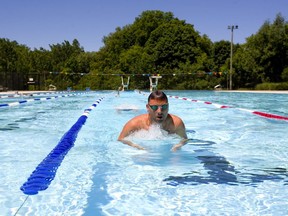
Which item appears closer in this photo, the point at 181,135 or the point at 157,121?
the point at 157,121

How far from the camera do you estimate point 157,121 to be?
15.6 feet

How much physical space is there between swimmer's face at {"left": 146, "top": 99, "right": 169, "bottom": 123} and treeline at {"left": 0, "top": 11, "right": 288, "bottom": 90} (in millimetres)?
30230

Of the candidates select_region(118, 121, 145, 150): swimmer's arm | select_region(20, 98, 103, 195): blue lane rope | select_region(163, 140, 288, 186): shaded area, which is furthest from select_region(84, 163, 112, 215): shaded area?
select_region(118, 121, 145, 150): swimmer's arm

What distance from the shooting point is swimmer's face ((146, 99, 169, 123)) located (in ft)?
14.4

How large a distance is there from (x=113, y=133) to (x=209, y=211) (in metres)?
4.76

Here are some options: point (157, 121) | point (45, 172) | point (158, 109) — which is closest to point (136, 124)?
point (157, 121)

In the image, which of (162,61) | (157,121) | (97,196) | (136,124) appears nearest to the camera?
(97,196)

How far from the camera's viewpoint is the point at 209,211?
8.48 ft

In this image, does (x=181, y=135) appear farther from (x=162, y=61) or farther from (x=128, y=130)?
(x=162, y=61)

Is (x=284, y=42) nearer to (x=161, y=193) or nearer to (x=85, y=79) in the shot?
(x=85, y=79)

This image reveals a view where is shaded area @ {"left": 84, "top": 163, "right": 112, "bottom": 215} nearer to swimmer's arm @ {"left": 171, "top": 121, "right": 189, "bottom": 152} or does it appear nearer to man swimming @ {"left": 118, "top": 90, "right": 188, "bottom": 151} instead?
man swimming @ {"left": 118, "top": 90, "right": 188, "bottom": 151}

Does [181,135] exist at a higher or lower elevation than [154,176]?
higher

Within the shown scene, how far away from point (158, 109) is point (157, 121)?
1.02 feet

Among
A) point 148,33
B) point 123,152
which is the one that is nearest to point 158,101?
point 123,152
